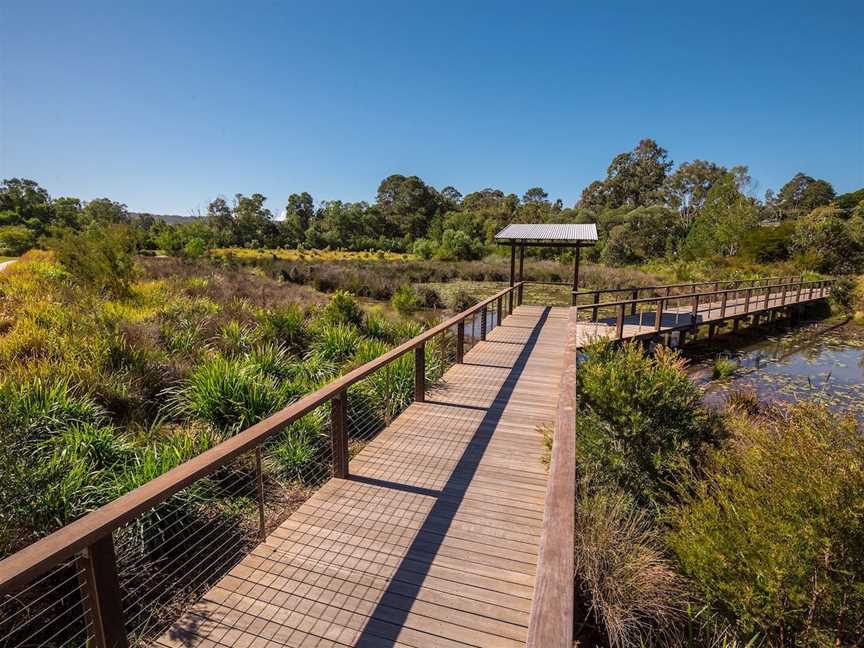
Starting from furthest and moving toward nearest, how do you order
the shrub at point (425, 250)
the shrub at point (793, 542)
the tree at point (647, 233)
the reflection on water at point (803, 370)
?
the shrub at point (425, 250) → the tree at point (647, 233) → the reflection on water at point (803, 370) → the shrub at point (793, 542)

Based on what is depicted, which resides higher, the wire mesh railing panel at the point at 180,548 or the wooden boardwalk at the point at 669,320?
the wooden boardwalk at the point at 669,320

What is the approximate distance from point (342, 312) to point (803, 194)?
292 ft

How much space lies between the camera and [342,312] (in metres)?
11.3

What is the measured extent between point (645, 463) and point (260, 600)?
369 cm

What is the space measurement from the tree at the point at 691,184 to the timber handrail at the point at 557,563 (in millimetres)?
61068

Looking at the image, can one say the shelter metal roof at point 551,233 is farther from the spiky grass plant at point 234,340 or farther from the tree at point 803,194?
the tree at point 803,194

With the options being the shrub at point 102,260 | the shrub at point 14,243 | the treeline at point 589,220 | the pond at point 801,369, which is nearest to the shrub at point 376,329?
the shrub at point 102,260

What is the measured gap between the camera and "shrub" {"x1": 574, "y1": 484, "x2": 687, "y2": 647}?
2950 millimetres

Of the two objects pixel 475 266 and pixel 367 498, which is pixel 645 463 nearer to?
pixel 367 498

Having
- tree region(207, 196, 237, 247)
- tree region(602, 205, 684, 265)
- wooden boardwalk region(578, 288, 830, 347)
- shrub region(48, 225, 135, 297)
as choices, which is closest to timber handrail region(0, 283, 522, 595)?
wooden boardwalk region(578, 288, 830, 347)

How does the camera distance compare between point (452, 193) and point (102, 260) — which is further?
point (452, 193)

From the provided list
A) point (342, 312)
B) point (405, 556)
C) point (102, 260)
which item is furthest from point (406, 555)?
point (102, 260)

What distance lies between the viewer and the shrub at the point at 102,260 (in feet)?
37.4

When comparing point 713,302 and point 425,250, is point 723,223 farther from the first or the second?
point 425,250
